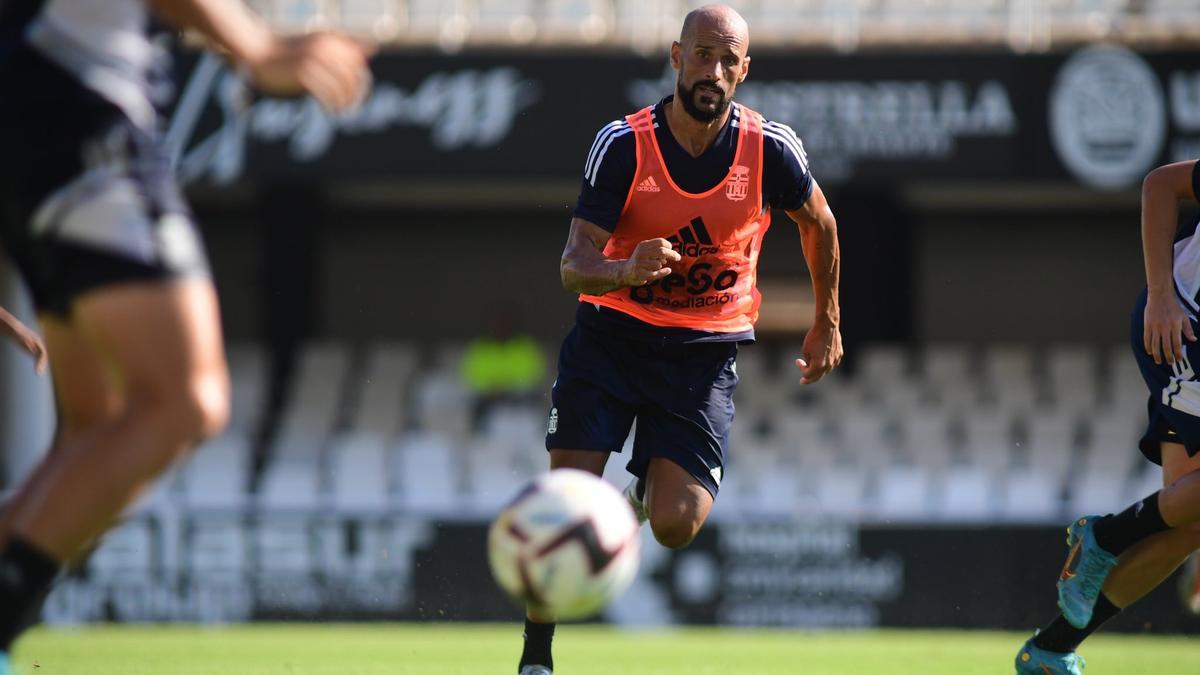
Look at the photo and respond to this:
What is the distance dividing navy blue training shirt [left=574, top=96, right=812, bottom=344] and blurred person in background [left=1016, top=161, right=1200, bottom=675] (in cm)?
128

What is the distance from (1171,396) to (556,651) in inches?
201

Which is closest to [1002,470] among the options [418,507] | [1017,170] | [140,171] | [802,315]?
[1017,170]

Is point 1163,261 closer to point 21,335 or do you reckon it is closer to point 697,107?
point 697,107

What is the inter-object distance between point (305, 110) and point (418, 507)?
11.8 feet

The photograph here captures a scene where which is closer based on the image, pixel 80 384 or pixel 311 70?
pixel 311 70

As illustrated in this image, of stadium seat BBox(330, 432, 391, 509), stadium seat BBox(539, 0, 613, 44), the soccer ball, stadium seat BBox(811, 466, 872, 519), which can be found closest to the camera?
the soccer ball

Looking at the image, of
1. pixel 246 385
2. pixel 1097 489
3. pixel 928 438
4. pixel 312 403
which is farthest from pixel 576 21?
pixel 1097 489

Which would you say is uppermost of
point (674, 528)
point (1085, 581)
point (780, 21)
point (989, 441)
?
point (780, 21)

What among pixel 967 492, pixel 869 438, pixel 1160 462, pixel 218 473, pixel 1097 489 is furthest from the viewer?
pixel 869 438

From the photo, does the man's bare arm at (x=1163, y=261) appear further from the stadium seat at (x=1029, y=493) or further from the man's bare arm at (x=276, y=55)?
the stadium seat at (x=1029, y=493)

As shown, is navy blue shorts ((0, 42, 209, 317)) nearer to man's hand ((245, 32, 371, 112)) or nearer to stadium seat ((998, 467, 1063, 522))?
man's hand ((245, 32, 371, 112))

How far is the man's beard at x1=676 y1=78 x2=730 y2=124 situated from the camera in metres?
5.74

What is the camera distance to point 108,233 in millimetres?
3551

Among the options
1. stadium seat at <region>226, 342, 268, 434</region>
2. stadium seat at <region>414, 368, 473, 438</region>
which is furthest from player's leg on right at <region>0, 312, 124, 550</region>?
stadium seat at <region>226, 342, 268, 434</region>
